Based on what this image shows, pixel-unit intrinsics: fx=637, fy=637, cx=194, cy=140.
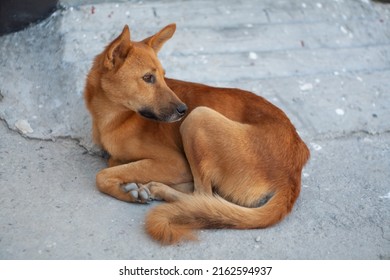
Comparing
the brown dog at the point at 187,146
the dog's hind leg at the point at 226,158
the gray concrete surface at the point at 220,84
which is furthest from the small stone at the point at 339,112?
the dog's hind leg at the point at 226,158

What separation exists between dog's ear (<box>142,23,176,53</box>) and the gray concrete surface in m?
1.01

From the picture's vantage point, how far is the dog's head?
4.45 metres

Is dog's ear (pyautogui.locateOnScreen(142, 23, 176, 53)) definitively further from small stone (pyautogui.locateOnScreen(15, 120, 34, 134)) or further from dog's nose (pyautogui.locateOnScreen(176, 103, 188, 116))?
small stone (pyautogui.locateOnScreen(15, 120, 34, 134))

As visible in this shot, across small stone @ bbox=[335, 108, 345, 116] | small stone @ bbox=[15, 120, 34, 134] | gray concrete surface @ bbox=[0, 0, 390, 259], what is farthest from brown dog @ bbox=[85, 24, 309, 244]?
small stone @ bbox=[335, 108, 345, 116]

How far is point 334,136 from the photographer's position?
566 centimetres

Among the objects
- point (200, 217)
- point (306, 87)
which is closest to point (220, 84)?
Answer: point (306, 87)

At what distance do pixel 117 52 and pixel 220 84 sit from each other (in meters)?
1.61

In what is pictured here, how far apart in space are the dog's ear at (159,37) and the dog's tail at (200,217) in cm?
126

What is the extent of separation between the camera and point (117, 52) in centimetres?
447

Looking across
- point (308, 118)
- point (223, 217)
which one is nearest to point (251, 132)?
point (223, 217)

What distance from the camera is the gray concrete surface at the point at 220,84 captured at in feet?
13.5
